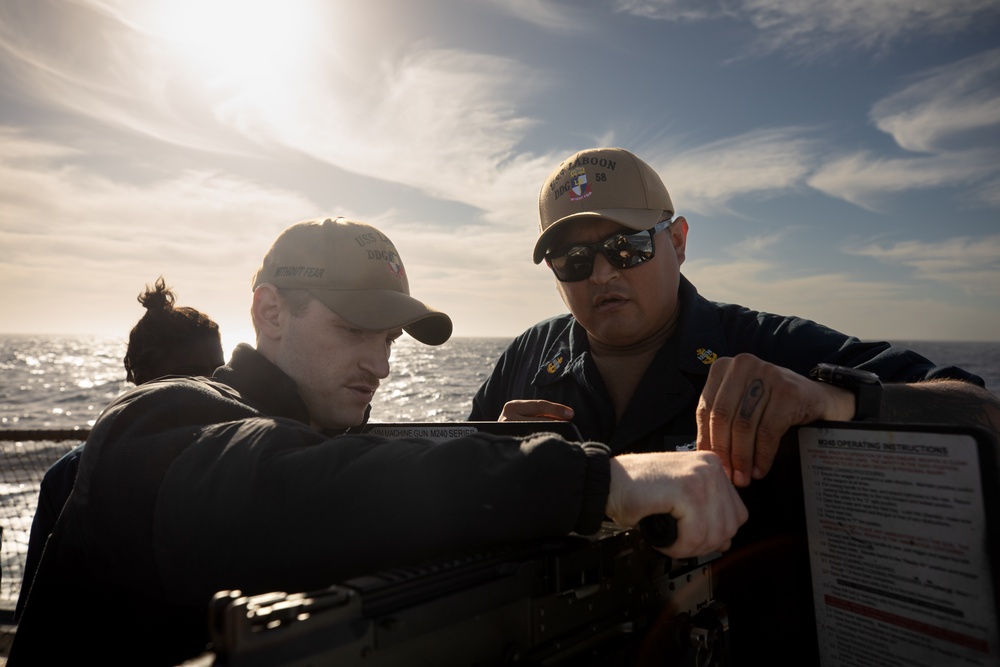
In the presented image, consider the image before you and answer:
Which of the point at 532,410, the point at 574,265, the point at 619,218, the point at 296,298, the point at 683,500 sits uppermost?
the point at 619,218

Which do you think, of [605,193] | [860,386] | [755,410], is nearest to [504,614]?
[755,410]

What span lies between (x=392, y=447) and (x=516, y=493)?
288 millimetres

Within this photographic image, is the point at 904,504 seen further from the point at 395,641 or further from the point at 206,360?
the point at 206,360

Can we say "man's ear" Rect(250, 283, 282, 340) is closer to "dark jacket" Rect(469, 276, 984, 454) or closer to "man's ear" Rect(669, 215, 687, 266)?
"dark jacket" Rect(469, 276, 984, 454)

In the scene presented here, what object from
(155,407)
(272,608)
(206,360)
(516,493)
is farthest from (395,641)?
(206,360)

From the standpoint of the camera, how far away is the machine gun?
2.85 ft

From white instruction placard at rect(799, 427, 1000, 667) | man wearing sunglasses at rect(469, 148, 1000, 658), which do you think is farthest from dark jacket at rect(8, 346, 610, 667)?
man wearing sunglasses at rect(469, 148, 1000, 658)

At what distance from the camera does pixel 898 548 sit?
141 centimetres

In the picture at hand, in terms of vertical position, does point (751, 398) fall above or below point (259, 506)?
above

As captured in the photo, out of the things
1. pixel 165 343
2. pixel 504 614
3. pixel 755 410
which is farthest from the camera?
pixel 165 343

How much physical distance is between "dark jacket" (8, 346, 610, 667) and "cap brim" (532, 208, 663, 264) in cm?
200

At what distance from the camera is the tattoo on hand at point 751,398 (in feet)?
5.53

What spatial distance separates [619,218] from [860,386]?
1.57 metres

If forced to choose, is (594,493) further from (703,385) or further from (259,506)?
(703,385)
